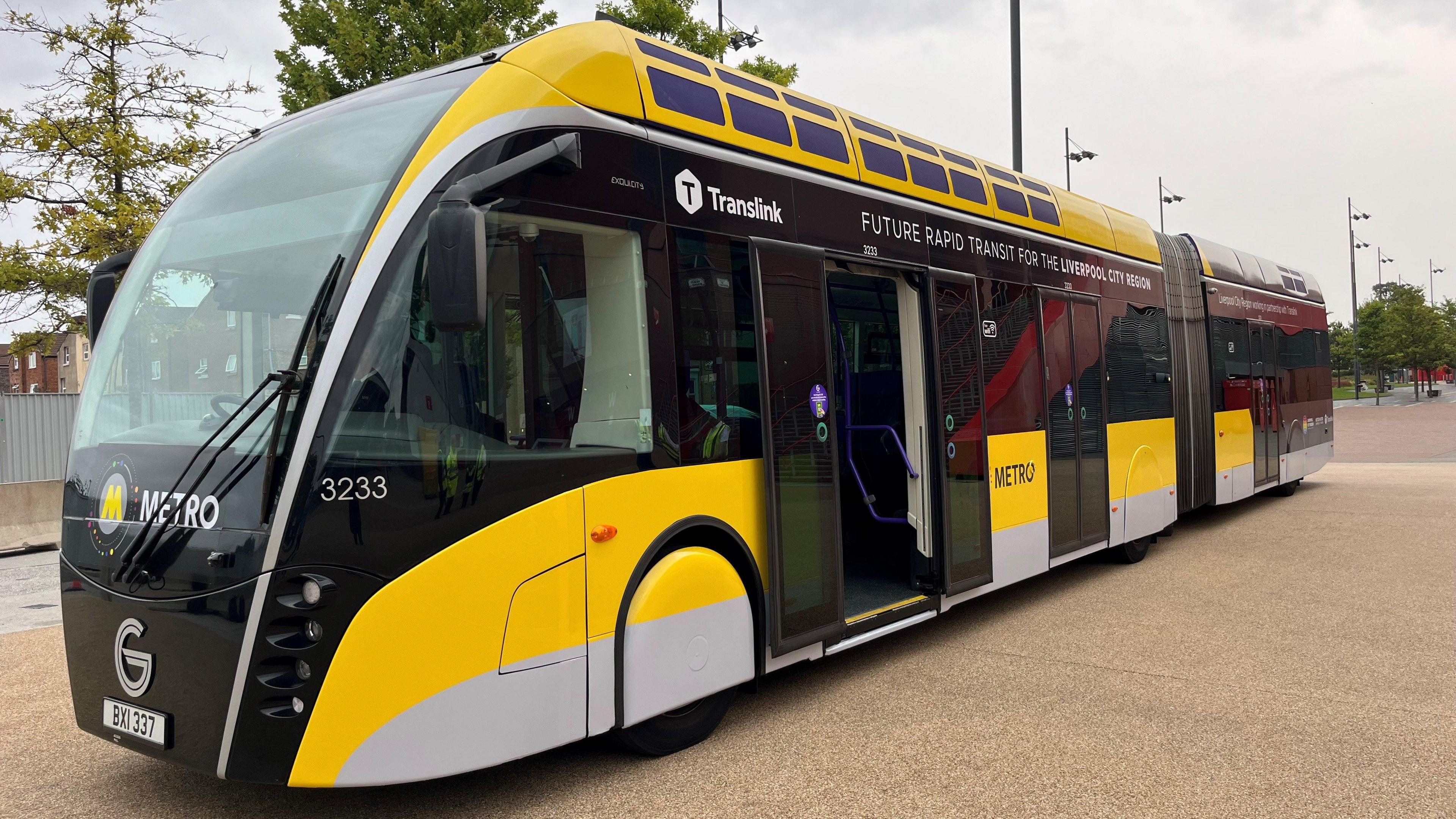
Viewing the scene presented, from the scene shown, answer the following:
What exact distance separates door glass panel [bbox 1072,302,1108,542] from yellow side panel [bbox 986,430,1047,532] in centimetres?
76

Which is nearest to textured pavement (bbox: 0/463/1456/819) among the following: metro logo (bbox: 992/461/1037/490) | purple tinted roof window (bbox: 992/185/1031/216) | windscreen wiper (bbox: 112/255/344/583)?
metro logo (bbox: 992/461/1037/490)

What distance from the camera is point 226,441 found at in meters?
3.61

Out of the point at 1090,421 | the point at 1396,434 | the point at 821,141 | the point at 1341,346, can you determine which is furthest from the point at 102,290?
the point at 1341,346

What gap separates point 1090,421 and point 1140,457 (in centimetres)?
123

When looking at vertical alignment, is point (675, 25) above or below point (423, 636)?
above

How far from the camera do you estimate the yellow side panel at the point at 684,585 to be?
4.40 metres

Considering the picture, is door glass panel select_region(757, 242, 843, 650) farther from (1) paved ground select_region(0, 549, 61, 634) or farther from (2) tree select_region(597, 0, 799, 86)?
(2) tree select_region(597, 0, 799, 86)

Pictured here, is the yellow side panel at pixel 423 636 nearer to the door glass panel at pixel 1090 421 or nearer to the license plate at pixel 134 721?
the license plate at pixel 134 721

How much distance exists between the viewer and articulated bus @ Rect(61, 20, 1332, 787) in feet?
11.6

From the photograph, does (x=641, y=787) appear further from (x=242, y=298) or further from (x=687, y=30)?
(x=687, y=30)

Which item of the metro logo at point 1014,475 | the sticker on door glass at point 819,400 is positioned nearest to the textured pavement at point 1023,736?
the metro logo at point 1014,475

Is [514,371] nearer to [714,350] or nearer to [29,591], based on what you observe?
[714,350]

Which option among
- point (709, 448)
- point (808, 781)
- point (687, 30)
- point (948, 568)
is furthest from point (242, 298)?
point (687, 30)

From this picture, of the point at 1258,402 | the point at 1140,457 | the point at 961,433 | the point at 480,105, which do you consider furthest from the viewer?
the point at 1258,402
